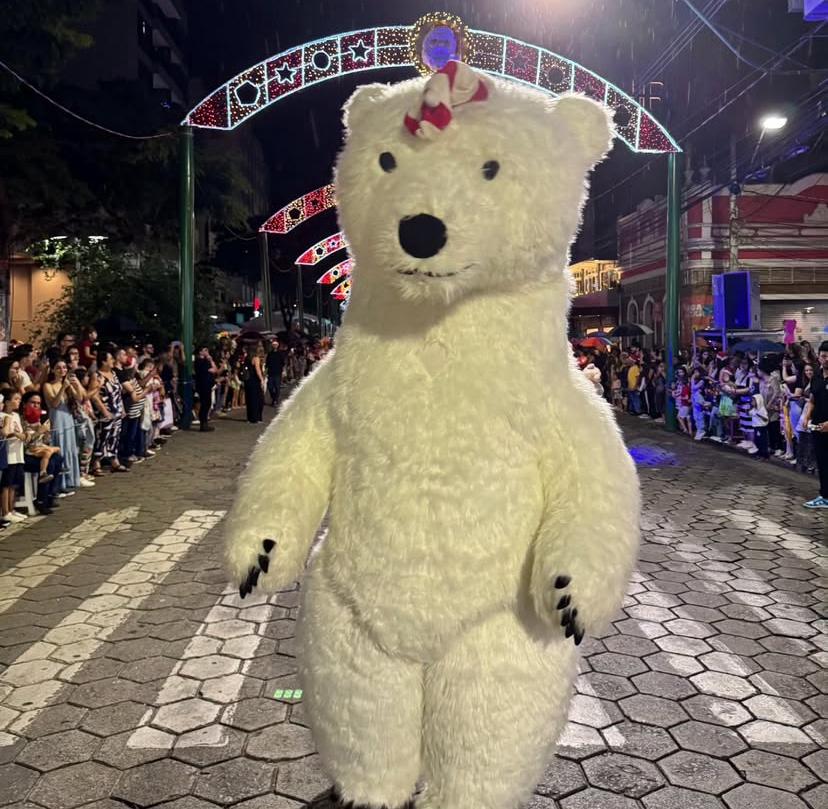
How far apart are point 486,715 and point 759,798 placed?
1.59 meters

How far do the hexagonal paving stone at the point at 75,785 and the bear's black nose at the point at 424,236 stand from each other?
2504 mm

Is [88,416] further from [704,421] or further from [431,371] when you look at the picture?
[704,421]

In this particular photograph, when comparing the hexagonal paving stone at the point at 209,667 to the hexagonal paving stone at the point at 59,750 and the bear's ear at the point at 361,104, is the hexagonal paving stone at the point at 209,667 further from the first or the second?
the bear's ear at the point at 361,104

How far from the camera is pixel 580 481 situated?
2186 millimetres


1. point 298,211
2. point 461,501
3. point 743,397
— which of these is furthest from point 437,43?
→ point 298,211

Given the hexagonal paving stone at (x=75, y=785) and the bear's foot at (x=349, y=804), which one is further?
the hexagonal paving stone at (x=75, y=785)

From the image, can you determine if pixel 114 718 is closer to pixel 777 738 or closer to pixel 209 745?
pixel 209 745

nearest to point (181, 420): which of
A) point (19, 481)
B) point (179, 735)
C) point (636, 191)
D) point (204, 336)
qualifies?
point (204, 336)

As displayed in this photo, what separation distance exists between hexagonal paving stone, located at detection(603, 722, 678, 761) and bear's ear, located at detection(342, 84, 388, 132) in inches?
110

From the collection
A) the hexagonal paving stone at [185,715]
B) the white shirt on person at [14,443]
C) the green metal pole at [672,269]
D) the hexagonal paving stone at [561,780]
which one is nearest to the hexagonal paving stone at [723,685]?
the hexagonal paving stone at [561,780]

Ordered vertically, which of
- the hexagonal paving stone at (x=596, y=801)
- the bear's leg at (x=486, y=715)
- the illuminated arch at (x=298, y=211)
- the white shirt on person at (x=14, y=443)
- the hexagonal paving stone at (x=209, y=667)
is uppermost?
the illuminated arch at (x=298, y=211)

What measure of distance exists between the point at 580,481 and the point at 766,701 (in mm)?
2419

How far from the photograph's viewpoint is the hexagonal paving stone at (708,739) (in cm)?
336

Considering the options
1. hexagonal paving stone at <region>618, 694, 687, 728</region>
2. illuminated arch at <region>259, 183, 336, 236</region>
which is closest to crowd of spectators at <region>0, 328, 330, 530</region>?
illuminated arch at <region>259, 183, 336, 236</region>
